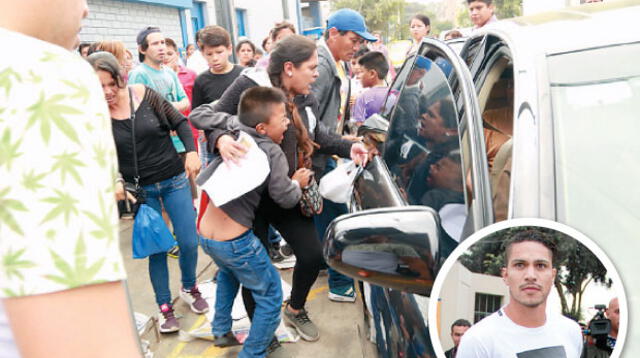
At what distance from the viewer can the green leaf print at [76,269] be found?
21.0 inches

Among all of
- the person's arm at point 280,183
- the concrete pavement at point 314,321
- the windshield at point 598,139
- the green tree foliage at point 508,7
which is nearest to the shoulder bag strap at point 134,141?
the concrete pavement at point 314,321

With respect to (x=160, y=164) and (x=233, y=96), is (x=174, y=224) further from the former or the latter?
(x=233, y=96)

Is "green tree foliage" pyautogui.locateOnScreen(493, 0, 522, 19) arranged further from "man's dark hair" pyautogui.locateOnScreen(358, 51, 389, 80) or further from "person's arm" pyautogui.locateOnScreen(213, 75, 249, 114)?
"person's arm" pyautogui.locateOnScreen(213, 75, 249, 114)

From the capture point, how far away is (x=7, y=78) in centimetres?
53

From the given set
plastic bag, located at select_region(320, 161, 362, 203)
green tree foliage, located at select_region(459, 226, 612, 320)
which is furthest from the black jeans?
green tree foliage, located at select_region(459, 226, 612, 320)

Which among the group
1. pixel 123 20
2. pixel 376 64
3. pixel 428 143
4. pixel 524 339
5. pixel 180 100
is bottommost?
pixel 524 339

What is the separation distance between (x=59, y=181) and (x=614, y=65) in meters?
1.30

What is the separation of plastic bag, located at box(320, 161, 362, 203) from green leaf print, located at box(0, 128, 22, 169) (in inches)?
89.4

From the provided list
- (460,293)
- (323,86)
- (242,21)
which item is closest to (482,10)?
(323,86)

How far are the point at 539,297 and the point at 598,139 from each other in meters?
0.48

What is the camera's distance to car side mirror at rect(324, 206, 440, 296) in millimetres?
1261

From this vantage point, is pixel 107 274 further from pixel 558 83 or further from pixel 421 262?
pixel 558 83

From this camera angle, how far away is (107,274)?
0.56 metres

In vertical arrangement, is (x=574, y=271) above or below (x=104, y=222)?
below
